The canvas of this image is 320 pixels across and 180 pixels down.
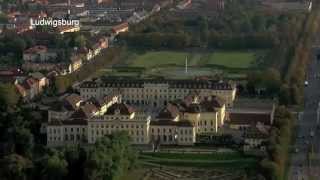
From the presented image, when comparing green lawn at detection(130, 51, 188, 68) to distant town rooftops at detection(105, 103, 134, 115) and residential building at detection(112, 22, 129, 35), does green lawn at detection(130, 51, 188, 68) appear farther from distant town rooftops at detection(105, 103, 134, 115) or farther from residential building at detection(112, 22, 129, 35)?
distant town rooftops at detection(105, 103, 134, 115)

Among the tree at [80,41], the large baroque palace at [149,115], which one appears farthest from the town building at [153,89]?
the tree at [80,41]

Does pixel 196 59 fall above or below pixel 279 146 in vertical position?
above

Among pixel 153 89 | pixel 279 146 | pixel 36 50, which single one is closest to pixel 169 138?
pixel 279 146

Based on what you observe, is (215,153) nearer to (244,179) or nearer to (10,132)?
(244,179)

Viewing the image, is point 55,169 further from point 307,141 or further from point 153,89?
point 153,89

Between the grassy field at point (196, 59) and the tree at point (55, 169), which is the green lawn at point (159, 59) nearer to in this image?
the grassy field at point (196, 59)

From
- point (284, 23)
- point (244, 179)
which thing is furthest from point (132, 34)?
point (244, 179)

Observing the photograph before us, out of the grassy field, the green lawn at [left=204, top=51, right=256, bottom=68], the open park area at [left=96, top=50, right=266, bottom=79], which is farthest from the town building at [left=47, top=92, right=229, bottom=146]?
the green lawn at [left=204, top=51, right=256, bottom=68]
